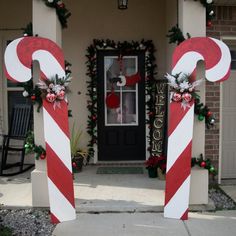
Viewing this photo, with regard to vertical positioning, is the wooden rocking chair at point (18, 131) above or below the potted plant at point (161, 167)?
above

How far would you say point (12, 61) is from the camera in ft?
14.3

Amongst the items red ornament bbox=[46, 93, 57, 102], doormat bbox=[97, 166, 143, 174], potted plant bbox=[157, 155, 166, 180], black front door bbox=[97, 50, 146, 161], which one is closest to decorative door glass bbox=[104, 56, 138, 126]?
black front door bbox=[97, 50, 146, 161]

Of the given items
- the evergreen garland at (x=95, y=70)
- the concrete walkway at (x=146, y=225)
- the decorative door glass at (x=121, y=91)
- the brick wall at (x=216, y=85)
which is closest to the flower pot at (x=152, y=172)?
the brick wall at (x=216, y=85)

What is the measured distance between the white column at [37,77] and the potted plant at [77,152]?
1.68 metres

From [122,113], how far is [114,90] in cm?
45

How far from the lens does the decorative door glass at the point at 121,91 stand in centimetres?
711

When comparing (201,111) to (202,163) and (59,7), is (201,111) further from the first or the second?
(59,7)

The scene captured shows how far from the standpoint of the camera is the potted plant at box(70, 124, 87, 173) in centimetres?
657

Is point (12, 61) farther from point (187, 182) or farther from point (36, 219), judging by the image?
point (187, 182)

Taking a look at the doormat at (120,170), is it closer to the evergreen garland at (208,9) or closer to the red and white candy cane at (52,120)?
the red and white candy cane at (52,120)

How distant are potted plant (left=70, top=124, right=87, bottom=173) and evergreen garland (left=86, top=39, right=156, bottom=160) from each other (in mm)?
185

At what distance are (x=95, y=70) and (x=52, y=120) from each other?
8.97 feet

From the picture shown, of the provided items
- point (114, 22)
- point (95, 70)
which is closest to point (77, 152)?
point (95, 70)

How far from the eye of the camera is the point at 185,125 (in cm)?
448
